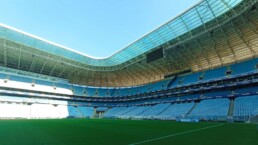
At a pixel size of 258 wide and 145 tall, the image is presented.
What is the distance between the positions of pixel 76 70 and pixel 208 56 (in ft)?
128

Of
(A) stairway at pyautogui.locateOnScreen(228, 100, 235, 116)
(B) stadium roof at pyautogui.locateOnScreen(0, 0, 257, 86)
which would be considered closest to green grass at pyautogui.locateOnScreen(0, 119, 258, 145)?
(A) stairway at pyautogui.locateOnScreen(228, 100, 235, 116)

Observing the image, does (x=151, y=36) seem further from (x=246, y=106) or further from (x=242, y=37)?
(x=246, y=106)

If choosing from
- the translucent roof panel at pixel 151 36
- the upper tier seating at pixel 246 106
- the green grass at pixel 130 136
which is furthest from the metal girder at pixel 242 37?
Answer: the green grass at pixel 130 136

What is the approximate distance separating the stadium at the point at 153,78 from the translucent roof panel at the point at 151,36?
16 cm

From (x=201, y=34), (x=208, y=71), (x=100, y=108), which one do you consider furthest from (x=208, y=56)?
(x=100, y=108)

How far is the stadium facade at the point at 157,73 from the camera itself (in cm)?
3186

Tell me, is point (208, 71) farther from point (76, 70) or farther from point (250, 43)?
point (76, 70)

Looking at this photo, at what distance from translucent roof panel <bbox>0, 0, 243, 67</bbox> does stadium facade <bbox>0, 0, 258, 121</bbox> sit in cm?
14

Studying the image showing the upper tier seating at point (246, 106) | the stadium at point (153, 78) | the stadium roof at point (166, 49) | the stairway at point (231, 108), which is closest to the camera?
the upper tier seating at point (246, 106)

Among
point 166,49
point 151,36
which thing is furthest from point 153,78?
point 151,36

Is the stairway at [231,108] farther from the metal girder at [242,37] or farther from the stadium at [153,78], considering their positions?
the metal girder at [242,37]

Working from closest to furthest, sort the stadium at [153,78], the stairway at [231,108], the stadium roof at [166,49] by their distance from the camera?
1. the stadium at [153,78]
2. the stadium roof at [166,49]
3. the stairway at [231,108]

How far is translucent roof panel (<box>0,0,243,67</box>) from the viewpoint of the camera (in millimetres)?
28734

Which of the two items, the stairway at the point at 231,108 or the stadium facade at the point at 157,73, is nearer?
the stairway at the point at 231,108
